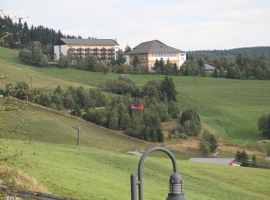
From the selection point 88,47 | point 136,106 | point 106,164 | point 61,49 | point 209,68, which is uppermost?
point 88,47

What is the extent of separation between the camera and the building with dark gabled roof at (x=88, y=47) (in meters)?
145

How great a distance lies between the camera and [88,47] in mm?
148125

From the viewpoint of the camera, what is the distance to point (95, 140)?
54.6 meters

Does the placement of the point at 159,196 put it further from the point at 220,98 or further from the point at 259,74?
the point at 259,74

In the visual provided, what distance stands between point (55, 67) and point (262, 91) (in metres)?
45.9

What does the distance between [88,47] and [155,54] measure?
69.9 feet

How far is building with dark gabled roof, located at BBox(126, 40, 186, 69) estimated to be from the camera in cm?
13650

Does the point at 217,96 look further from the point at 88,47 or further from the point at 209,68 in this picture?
the point at 88,47

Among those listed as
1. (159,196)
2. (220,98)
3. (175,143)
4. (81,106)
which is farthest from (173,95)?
(159,196)

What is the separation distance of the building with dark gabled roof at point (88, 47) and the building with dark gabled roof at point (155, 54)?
761 centimetres

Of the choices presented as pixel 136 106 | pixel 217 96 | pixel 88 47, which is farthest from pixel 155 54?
pixel 136 106

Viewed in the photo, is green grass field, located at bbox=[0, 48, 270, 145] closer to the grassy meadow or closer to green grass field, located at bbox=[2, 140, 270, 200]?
the grassy meadow

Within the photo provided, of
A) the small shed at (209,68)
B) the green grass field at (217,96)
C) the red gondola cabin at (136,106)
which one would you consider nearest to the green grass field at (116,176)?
the green grass field at (217,96)

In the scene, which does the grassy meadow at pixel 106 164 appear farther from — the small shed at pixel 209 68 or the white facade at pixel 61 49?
the white facade at pixel 61 49
